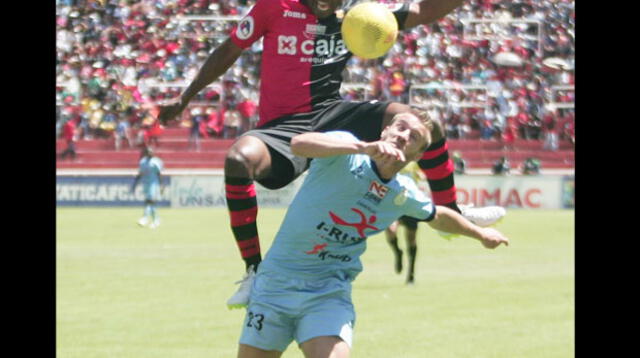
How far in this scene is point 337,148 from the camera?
530cm

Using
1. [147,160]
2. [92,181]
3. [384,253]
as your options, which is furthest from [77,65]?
[384,253]

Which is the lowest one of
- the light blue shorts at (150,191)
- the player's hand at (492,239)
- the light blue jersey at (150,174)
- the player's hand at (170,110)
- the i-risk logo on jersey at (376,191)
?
the light blue shorts at (150,191)

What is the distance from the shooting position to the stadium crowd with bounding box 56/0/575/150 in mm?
35344

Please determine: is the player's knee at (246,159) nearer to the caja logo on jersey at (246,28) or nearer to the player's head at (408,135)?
the caja logo on jersey at (246,28)

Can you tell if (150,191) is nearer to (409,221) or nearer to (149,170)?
(149,170)

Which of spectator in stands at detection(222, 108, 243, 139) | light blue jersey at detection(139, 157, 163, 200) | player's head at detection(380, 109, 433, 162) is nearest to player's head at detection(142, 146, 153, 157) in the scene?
light blue jersey at detection(139, 157, 163, 200)

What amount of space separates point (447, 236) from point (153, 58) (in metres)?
31.4

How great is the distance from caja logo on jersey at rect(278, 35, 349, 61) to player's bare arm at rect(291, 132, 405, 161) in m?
2.05

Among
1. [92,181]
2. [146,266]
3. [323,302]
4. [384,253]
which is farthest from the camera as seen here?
[92,181]

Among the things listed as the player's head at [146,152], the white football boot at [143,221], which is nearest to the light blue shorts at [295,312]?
the white football boot at [143,221]

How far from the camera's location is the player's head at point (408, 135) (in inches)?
211

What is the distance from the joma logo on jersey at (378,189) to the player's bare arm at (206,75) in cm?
203
